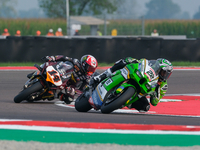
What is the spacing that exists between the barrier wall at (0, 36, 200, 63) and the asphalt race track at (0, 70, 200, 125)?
3.85 meters

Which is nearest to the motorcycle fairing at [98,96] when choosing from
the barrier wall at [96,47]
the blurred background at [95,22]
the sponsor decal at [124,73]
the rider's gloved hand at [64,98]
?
the sponsor decal at [124,73]

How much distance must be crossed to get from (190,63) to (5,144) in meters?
13.6

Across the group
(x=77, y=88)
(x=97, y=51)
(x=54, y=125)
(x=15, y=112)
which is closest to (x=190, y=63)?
(x=97, y=51)

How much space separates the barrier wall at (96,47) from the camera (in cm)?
1636

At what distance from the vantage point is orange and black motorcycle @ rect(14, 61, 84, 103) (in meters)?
7.58

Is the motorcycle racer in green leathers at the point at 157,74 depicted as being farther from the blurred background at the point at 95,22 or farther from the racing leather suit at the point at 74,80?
the blurred background at the point at 95,22

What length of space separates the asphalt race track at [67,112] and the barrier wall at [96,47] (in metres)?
3.85

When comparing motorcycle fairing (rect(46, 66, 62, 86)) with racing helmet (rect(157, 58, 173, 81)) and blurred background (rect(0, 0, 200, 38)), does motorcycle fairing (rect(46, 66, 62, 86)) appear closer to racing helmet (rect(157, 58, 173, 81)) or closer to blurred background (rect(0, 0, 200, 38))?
racing helmet (rect(157, 58, 173, 81))

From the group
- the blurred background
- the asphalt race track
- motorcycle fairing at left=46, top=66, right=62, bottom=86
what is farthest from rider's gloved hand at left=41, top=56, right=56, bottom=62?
the blurred background

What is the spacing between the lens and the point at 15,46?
16.3 m

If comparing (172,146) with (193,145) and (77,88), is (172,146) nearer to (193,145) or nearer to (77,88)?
(193,145)

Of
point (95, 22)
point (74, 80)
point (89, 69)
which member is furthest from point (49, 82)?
point (95, 22)

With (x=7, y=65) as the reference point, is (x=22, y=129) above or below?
above

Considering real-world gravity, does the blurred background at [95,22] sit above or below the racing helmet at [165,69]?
below
